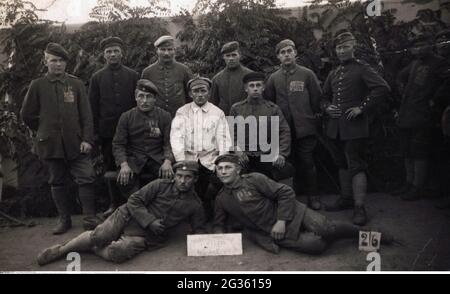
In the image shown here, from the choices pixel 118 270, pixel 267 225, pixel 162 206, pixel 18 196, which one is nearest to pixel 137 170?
pixel 162 206

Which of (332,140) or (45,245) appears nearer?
(45,245)

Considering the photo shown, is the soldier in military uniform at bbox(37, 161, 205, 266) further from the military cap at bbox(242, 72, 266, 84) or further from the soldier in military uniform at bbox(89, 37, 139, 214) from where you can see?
the military cap at bbox(242, 72, 266, 84)

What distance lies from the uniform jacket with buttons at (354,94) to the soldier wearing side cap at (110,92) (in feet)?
6.79

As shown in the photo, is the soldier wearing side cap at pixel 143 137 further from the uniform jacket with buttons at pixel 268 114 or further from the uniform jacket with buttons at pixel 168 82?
the uniform jacket with buttons at pixel 268 114

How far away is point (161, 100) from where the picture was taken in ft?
15.8

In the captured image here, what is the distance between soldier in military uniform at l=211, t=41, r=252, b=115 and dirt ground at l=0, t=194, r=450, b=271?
1393 millimetres

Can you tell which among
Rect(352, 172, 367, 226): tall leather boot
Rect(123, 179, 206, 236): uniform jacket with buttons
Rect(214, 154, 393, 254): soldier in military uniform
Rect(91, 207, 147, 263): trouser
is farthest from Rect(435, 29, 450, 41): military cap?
Rect(91, 207, 147, 263): trouser

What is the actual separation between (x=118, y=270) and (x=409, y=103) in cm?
326

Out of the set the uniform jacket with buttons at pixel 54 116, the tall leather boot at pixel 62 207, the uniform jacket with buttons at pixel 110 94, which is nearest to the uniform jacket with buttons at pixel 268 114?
the uniform jacket with buttons at pixel 110 94

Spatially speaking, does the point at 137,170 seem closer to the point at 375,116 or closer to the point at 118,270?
the point at 118,270

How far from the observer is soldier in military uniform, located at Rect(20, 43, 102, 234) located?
4.42 meters

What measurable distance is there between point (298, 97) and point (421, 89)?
1.22m

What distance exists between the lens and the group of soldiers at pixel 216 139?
3918 millimetres
